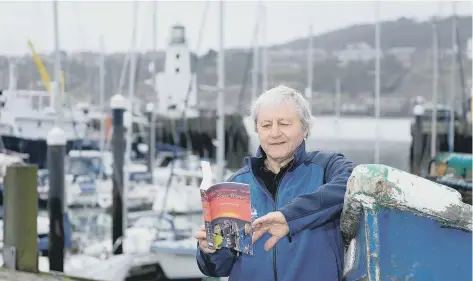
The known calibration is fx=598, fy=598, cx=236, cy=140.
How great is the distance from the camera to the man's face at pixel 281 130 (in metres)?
2.22

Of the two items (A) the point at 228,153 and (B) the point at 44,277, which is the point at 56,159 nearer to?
(B) the point at 44,277

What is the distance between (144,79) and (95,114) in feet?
25.1

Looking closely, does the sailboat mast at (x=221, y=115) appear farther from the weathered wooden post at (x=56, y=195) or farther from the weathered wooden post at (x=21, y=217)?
the weathered wooden post at (x=21, y=217)

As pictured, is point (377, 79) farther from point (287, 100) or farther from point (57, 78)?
point (287, 100)

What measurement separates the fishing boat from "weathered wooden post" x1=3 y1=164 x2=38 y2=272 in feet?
12.9

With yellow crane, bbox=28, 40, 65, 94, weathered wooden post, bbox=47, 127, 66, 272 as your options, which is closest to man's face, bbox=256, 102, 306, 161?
weathered wooden post, bbox=47, 127, 66, 272

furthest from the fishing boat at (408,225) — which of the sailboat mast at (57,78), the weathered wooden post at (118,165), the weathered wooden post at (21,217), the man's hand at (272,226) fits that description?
the sailboat mast at (57,78)

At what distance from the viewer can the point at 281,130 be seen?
87.7 inches

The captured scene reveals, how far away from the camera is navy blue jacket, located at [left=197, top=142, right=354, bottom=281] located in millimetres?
2078

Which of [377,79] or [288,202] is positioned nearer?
[288,202]

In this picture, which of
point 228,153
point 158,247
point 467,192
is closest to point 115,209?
point 158,247

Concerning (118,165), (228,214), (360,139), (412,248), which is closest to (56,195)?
(118,165)

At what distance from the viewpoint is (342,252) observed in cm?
222

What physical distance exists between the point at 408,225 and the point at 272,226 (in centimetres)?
45
